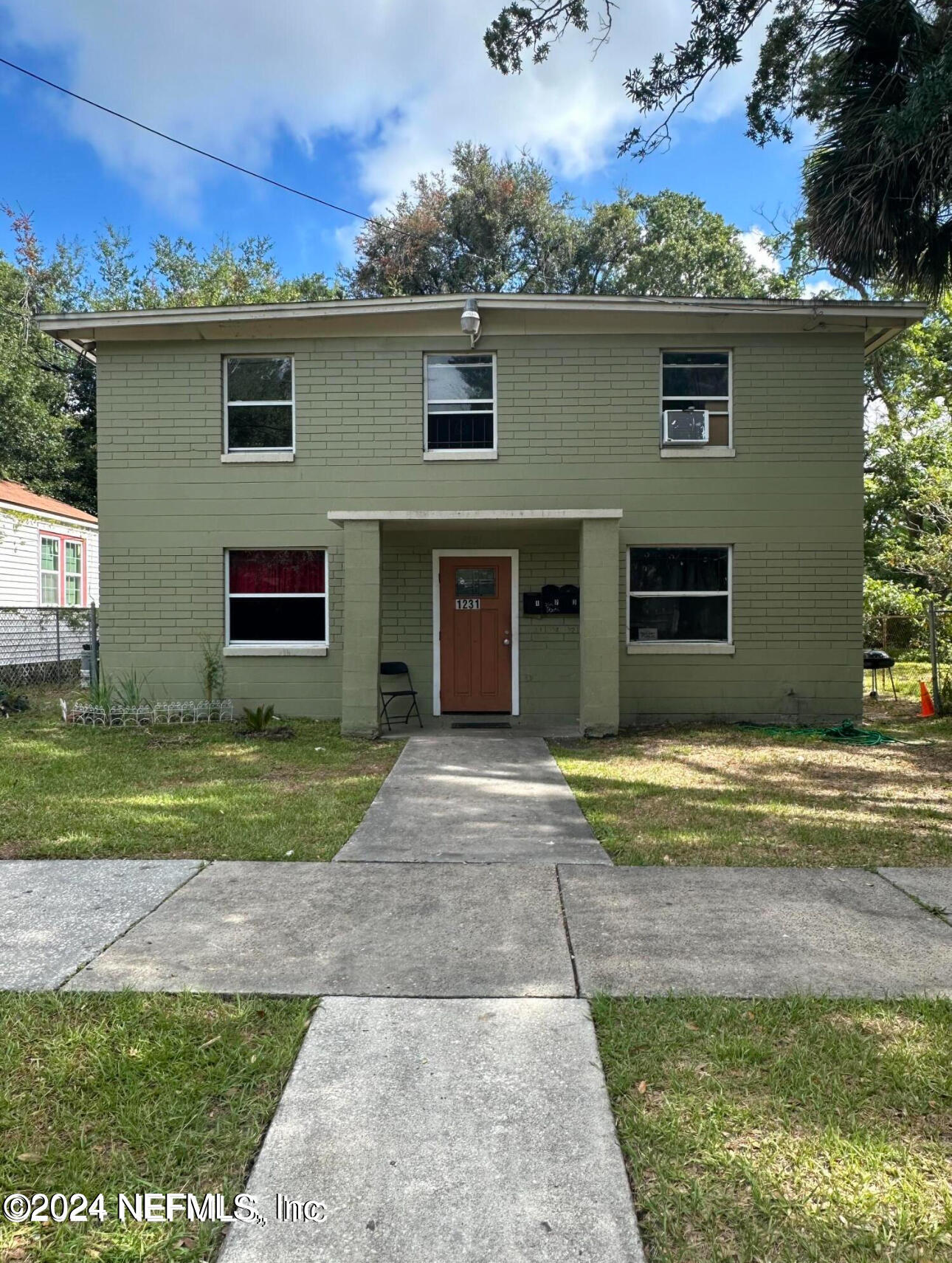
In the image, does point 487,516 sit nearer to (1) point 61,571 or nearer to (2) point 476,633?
(2) point 476,633

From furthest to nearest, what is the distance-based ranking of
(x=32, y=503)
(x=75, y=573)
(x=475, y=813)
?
(x=75, y=573), (x=32, y=503), (x=475, y=813)

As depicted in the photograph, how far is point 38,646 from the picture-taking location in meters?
17.0

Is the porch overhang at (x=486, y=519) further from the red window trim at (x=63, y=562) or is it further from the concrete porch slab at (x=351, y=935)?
the red window trim at (x=63, y=562)

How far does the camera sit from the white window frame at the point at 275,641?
1147cm

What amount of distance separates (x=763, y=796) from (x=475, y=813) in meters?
2.62

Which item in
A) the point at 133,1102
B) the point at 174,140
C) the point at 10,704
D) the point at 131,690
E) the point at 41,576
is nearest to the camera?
the point at 133,1102

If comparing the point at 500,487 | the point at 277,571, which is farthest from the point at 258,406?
the point at 500,487

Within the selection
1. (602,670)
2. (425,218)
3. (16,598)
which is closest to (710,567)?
(602,670)

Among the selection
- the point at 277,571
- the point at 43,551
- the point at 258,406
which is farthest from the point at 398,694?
the point at 43,551

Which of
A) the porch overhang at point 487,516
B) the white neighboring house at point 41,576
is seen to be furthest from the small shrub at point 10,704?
the porch overhang at point 487,516

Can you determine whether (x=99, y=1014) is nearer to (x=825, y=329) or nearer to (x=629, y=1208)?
(x=629, y=1208)

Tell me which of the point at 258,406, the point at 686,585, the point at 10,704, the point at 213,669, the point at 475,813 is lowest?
the point at 475,813

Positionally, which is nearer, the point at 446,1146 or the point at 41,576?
the point at 446,1146

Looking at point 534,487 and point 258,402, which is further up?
point 258,402
